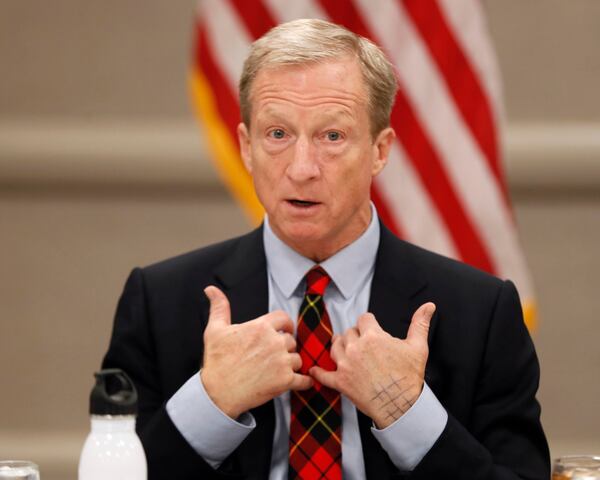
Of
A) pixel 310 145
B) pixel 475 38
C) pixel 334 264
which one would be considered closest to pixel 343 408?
pixel 334 264

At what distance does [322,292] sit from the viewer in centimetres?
226

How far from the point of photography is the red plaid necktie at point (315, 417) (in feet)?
7.02

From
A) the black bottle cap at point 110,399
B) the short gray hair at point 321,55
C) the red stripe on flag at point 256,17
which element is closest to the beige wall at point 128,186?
the red stripe on flag at point 256,17

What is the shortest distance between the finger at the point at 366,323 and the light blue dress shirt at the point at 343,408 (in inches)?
5.8

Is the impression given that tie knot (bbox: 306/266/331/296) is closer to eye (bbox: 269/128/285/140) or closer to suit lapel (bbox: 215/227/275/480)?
→ suit lapel (bbox: 215/227/275/480)

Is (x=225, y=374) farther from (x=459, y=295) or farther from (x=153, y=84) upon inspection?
(x=153, y=84)

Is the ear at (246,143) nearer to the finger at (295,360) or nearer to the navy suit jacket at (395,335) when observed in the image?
the navy suit jacket at (395,335)

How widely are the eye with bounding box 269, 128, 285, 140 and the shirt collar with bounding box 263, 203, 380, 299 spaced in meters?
0.25

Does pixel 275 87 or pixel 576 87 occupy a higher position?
pixel 275 87

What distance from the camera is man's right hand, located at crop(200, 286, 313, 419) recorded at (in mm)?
2033

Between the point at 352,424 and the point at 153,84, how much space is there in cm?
240

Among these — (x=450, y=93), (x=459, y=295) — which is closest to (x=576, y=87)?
(x=450, y=93)

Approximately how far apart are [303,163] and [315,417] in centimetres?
48

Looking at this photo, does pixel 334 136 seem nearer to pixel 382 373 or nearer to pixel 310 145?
pixel 310 145
